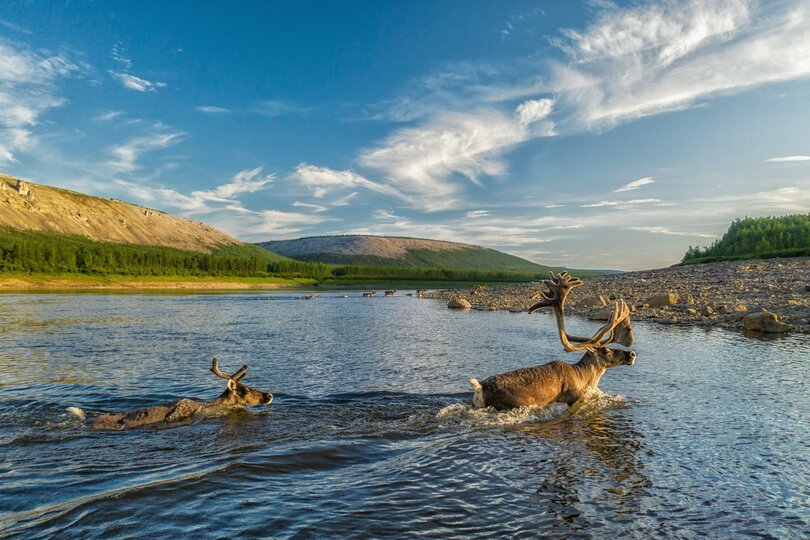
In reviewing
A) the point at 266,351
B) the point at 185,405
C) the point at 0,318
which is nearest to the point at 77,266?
the point at 0,318

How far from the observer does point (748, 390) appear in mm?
16000

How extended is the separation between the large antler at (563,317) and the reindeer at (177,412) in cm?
941

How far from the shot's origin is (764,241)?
308 feet

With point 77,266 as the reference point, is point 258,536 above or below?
below

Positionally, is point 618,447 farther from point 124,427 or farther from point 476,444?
point 124,427

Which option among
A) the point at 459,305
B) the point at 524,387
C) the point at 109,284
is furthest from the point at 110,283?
the point at 524,387

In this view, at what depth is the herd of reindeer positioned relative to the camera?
1330 centimetres

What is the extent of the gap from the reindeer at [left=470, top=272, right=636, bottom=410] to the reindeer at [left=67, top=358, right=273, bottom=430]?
283 inches

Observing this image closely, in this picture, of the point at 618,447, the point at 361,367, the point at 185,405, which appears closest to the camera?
the point at 618,447

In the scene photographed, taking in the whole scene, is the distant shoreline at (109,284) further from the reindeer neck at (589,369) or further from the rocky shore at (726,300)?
the reindeer neck at (589,369)

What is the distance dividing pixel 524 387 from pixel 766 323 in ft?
80.0

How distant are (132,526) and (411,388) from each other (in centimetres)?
1134

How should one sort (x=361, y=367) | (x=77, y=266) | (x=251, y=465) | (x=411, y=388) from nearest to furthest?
1. (x=251, y=465)
2. (x=411, y=388)
3. (x=361, y=367)
4. (x=77, y=266)

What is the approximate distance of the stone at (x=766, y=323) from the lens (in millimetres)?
28797
